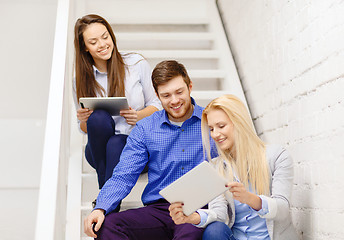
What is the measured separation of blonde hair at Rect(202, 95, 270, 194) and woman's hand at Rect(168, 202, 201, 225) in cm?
21

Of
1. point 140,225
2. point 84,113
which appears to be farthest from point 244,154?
point 84,113

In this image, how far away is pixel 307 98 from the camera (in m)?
2.02

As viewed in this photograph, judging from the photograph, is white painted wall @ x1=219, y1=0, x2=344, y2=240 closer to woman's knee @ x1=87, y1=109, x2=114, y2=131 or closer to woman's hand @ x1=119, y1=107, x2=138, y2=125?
woman's hand @ x1=119, y1=107, x2=138, y2=125

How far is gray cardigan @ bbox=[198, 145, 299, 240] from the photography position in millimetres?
1727

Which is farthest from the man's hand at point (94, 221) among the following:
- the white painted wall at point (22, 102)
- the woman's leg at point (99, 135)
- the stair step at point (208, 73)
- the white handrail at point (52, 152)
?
the white painted wall at point (22, 102)

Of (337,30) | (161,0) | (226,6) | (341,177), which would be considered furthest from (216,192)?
(161,0)

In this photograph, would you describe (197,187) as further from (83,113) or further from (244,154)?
(83,113)

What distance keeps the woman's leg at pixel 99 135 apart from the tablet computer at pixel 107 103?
0.03 m

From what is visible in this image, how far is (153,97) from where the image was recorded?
2.56 m

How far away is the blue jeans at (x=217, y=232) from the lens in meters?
1.66

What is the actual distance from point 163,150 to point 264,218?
0.47 m

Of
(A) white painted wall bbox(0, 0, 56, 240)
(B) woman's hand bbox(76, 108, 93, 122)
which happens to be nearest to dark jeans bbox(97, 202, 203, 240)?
(B) woman's hand bbox(76, 108, 93, 122)

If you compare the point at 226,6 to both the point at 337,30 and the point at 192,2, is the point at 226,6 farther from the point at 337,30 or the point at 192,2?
the point at 337,30

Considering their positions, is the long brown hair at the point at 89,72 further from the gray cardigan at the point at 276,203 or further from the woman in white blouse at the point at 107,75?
the gray cardigan at the point at 276,203
